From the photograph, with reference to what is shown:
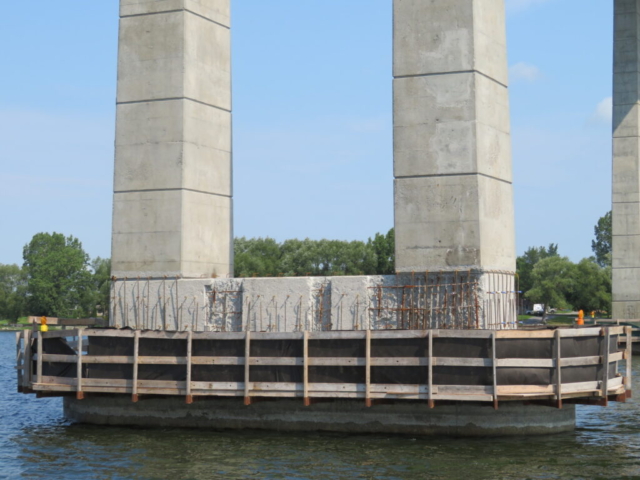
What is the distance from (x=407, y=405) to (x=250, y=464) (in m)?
3.81

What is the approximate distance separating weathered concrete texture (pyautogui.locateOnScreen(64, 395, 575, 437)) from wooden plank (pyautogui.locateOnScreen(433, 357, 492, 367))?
1.30 m

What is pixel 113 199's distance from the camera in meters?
24.6

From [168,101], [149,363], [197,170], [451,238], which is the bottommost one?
[149,363]

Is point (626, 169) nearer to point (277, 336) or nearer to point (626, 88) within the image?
point (626, 88)

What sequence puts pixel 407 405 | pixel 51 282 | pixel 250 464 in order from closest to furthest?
pixel 250 464 < pixel 407 405 < pixel 51 282

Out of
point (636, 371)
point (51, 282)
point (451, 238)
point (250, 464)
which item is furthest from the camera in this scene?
point (51, 282)

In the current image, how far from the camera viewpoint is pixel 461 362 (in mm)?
18734

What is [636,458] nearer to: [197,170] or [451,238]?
[451,238]

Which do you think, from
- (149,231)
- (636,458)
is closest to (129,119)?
(149,231)

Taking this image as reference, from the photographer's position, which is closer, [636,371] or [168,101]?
[168,101]

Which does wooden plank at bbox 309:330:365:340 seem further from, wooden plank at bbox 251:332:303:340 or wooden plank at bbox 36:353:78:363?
wooden plank at bbox 36:353:78:363

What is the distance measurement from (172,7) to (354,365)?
10757 millimetres

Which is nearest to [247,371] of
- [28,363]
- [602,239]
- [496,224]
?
[28,363]

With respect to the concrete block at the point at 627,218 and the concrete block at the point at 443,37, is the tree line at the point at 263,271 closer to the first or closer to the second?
the concrete block at the point at 627,218
